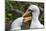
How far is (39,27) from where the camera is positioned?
49.5 inches

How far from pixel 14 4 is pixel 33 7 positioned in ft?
0.87

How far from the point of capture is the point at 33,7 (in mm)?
1252

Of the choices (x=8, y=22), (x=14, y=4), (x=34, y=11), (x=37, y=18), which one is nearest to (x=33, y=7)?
(x=34, y=11)

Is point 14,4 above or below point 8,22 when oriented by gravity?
above

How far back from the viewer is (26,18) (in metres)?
1.22
